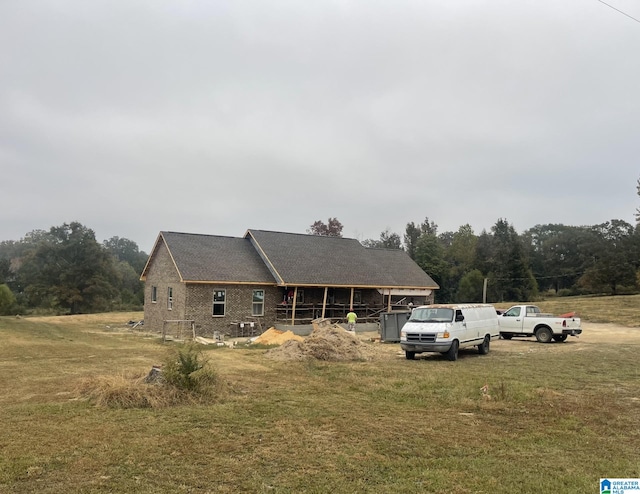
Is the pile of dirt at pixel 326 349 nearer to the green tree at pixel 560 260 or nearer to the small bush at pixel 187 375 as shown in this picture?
the small bush at pixel 187 375

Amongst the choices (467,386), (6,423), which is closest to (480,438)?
(467,386)

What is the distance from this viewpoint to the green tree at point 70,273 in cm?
6094

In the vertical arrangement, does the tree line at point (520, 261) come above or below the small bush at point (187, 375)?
above

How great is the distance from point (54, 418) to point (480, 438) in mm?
6823

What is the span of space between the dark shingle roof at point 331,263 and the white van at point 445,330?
13399 millimetres

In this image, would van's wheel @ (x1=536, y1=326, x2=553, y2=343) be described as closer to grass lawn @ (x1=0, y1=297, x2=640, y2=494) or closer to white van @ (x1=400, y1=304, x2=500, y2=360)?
white van @ (x1=400, y1=304, x2=500, y2=360)

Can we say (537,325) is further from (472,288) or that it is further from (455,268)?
(455,268)

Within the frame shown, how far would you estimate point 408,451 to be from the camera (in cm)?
688

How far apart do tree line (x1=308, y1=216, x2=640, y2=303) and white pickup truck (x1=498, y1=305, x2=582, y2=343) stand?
114 ft

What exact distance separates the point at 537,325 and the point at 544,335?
56cm

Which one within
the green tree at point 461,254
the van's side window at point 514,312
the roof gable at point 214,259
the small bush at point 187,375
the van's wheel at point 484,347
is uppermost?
the green tree at point 461,254

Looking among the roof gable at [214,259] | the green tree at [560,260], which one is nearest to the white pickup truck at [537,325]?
the roof gable at [214,259]

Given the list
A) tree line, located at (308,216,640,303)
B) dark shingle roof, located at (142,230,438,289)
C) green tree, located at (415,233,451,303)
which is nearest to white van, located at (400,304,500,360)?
dark shingle roof, located at (142,230,438,289)

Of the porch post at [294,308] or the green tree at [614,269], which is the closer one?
the porch post at [294,308]
